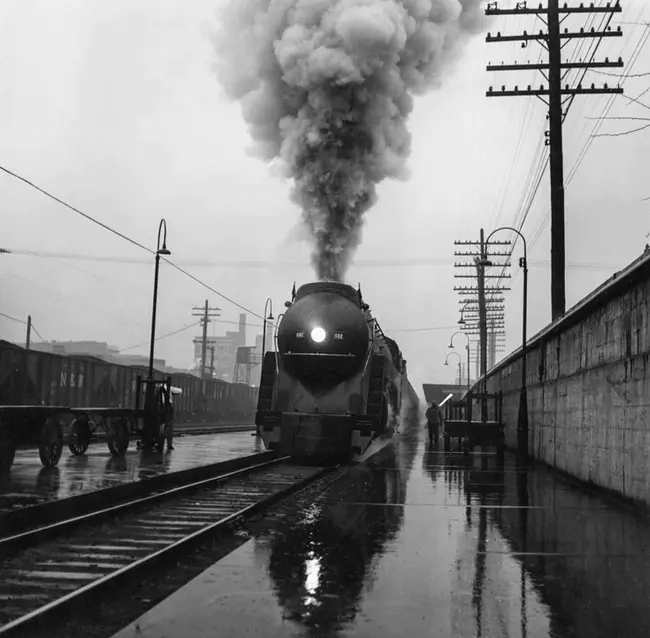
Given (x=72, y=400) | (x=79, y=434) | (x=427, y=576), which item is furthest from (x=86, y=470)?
(x=72, y=400)

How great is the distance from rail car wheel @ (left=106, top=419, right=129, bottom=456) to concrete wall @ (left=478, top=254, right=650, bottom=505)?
10.7 meters

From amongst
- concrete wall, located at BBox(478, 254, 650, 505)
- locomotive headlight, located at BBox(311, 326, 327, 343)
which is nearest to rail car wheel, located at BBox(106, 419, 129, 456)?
locomotive headlight, located at BBox(311, 326, 327, 343)

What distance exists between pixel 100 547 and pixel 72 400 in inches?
941

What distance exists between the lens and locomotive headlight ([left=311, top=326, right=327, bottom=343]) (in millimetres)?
17125

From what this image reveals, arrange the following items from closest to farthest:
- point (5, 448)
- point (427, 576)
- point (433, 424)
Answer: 1. point (427, 576)
2. point (5, 448)
3. point (433, 424)

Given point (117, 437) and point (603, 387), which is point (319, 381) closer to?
point (117, 437)

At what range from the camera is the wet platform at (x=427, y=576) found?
17.5 feet

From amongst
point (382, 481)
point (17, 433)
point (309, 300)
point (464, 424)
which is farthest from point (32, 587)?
point (464, 424)

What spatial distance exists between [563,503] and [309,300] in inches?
298

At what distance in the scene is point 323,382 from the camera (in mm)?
17516

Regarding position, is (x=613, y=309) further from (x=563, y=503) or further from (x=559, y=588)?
(x=559, y=588)

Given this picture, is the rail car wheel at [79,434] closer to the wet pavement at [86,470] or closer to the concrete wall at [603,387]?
the wet pavement at [86,470]

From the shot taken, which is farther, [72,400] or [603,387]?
[72,400]

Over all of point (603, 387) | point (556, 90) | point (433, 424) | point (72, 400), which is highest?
point (556, 90)
